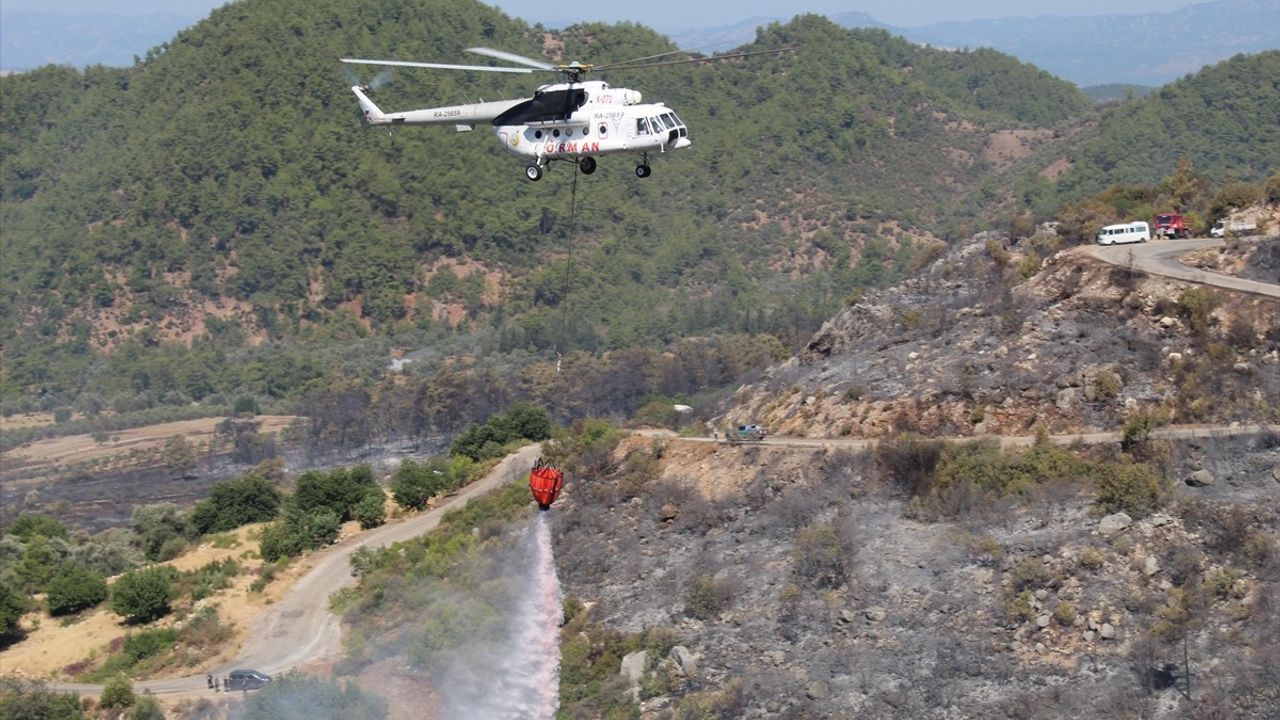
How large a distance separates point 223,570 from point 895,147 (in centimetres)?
12714

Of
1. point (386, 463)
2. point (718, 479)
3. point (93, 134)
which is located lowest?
point (386, 463)

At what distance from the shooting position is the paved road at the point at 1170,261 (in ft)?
211

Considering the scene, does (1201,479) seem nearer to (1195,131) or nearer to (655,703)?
(655,703)

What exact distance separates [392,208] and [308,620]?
10451 cm

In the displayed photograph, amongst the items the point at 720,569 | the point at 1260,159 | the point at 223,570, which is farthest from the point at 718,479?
the point at 1260,159

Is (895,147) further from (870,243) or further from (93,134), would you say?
(93,134)

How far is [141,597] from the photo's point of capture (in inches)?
2510

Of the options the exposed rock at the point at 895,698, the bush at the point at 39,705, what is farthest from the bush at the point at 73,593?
the exposed rock at the point at 895,698

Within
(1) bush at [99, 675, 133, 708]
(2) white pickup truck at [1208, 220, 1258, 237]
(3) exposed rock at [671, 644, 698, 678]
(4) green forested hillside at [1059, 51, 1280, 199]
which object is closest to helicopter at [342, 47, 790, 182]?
(3) exposed rock at [671, 644, 698, 678]

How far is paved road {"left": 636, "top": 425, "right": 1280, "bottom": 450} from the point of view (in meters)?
56.6

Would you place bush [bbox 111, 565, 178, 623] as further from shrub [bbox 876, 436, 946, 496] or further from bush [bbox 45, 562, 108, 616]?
shrub [bbox 876, 436, 946, 496]

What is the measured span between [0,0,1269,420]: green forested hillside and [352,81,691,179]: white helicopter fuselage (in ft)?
275

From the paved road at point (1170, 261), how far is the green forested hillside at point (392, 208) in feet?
195

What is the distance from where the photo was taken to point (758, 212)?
6678 inches
